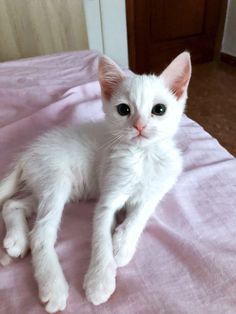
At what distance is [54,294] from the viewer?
1.73 ft

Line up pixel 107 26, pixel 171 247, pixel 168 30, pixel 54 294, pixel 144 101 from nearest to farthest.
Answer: pixel 54 294, pixel 171 247, pixel 144 101, pixel 107 26, pixel 168 30

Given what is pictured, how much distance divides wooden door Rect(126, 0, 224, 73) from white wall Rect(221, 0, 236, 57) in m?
0.09

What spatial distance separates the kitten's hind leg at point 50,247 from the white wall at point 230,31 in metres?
2.93

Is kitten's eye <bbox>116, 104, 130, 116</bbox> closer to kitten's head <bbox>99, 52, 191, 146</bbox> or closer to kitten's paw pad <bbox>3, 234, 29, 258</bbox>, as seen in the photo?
kitten's head <bbox>99, 52, 191, 146</bbox>

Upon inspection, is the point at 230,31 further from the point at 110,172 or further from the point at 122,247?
the point at 122,247

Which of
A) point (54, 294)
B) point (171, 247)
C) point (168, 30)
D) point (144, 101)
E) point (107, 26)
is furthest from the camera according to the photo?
point (168, 30)

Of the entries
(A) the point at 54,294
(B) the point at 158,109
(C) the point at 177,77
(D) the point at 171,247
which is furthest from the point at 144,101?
(A) the point at 54,294

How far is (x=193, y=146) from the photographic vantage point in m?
0.96

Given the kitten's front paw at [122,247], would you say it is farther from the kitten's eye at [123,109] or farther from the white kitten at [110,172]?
the kitten's eye at [123,109]

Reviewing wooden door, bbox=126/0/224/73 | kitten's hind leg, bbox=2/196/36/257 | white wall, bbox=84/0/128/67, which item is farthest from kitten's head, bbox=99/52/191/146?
wooden door, bbox=126/0/224/73

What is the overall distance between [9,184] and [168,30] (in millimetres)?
2705

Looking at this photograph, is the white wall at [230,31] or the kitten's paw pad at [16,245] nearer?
the kitten's paw pad at [16,245]

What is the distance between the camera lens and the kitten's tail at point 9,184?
0.81 metres

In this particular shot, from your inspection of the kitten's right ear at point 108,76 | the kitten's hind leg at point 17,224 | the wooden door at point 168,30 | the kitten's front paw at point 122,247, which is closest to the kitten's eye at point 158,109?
the kitten's right ear at point 108,76
